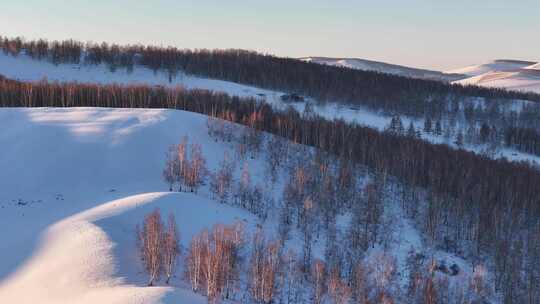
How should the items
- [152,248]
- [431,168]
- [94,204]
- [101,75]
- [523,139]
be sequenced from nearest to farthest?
[152,248] → [94,204] → [431,168] → [523,139] → [101,75]

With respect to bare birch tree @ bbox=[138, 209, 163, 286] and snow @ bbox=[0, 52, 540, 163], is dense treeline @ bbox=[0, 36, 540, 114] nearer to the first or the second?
snow @ bbox=[0, 52, 540, 163]

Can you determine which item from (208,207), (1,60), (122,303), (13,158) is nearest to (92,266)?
(122,303)

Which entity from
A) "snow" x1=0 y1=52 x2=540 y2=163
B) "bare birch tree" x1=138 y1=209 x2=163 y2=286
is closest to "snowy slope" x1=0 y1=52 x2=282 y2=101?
"snow" x1=0 y1=52 x2=540 y2=163

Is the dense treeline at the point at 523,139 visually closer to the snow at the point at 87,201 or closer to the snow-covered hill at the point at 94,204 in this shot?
the snow-covered hill at the point at 94,204

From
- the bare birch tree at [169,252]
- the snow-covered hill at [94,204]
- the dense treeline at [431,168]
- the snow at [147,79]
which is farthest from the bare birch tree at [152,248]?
the snow at [147,79]

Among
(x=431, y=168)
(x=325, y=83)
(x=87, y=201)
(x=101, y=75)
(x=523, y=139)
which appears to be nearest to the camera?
(x=87, y=201)

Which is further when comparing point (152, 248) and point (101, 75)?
point (101, 75)

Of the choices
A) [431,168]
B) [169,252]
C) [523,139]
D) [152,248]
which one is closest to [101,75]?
[431,168]

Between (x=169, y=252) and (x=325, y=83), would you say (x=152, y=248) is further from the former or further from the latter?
(x=325, y=83)

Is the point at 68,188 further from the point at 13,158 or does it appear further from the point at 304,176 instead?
the point at 304,176
